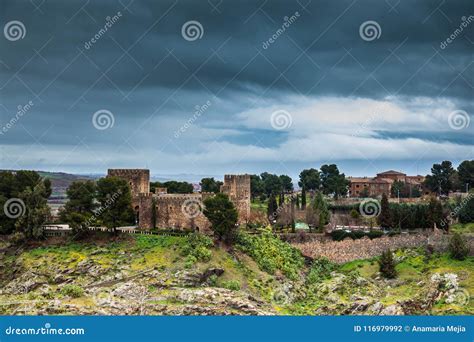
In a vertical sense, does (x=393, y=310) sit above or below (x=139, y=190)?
below

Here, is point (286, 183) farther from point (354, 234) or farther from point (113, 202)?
point (113, 202)

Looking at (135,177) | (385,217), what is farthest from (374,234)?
(135,177)

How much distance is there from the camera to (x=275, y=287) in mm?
37938

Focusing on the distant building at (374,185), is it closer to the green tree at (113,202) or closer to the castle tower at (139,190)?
the castle tower at (139,190)

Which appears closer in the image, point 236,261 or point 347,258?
point 236,261

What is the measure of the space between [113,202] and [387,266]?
739 inches

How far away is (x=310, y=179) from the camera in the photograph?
65938 mm

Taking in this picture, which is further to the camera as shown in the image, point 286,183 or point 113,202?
point 286,183

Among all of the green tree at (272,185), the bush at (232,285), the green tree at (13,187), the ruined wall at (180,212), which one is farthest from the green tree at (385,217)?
the green tree at (13,187)

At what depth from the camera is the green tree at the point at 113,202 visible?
42.4 meters

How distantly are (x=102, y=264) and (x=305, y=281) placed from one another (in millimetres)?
13055

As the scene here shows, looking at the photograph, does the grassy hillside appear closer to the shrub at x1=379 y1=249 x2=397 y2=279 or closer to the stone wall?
the shrub at x1=379 y1=249 x2=397 y2=279

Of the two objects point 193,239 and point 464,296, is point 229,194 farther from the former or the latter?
point 464,296

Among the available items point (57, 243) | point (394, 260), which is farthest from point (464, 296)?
point (57, 243)
